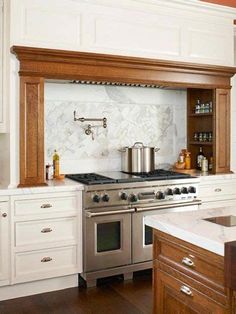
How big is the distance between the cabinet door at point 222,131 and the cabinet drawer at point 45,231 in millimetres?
1801

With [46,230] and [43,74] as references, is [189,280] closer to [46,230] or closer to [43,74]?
[46,230]

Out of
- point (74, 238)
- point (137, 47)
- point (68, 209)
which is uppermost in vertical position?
point (137, 47)

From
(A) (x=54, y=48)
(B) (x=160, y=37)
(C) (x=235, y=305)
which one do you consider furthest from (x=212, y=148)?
(C) (x=235, y=305)

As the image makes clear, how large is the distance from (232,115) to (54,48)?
2.32m

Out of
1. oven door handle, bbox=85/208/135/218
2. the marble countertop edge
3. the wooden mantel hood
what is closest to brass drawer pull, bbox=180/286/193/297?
the marble countertop edge

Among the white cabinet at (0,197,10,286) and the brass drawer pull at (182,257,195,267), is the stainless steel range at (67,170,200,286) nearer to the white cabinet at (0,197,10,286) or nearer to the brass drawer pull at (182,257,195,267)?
the white cabinet at (0,197,10,286)

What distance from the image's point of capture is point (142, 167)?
3943mm

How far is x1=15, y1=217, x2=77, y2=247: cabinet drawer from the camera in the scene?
10.2 feet

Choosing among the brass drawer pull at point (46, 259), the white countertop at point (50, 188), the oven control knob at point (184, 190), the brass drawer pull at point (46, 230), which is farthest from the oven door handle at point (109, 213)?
the oven control knob at point (184, 190)

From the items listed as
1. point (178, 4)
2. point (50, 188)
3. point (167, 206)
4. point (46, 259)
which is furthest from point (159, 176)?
point (178, 4)

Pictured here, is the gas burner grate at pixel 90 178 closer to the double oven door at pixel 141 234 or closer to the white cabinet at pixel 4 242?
the double oven door at pixel 141 234

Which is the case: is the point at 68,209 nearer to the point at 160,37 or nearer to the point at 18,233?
the point at 18,233

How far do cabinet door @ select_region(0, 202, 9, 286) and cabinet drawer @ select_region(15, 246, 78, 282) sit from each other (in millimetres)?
88

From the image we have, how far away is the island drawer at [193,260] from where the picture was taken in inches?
63.8
